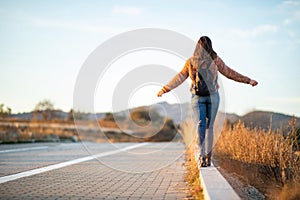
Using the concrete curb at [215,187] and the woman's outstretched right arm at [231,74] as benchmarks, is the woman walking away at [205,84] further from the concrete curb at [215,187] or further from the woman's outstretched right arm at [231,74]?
the concrete curb at [215,187]

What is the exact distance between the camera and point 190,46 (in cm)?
998

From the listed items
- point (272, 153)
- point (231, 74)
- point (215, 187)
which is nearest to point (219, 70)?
point (231, 74)

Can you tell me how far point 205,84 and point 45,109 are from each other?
128ft

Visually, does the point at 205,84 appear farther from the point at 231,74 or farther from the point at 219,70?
the point at 231,74

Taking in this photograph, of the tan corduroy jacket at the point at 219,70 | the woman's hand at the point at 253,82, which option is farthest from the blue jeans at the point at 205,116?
the woman's hand at the point at 253,82

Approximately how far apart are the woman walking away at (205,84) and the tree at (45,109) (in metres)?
37.1

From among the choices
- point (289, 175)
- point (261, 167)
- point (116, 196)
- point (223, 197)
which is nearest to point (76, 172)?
point (116, 196)

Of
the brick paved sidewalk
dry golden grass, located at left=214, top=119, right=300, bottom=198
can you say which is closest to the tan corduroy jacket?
dry golden grass, located at left=214, top=119, right=300, bottom=198

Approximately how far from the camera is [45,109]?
43.6 meters

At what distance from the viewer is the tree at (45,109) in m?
42.3

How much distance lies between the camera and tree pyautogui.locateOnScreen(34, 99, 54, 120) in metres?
42.3

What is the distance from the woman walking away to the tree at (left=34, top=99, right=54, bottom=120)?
1461 inches

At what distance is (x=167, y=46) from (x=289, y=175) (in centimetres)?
602

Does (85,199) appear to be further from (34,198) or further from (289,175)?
(289,175)
